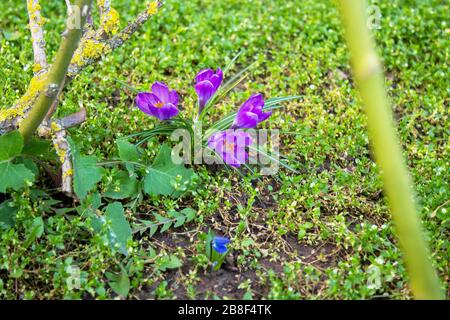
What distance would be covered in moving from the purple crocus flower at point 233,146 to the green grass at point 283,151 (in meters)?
0.14

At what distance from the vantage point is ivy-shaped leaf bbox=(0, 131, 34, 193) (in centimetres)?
241

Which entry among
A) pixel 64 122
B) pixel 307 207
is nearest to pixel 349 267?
pixel 307 207

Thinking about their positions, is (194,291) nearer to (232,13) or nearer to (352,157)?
(352,157)

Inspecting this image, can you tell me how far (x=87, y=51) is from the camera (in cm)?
262

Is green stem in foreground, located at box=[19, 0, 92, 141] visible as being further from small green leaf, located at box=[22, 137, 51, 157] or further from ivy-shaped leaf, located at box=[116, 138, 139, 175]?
ivy-shaped leaf, located at box=[116, 138, 139, 175]

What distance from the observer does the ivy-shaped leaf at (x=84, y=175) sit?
2469 millimetres

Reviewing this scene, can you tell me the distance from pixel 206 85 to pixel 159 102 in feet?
0.74

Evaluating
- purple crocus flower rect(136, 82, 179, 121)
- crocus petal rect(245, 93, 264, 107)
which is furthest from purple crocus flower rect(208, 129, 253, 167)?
purple crocus flower rect(136, 82, 179, 121)

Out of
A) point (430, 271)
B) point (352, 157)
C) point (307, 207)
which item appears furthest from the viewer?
point (352, 157)

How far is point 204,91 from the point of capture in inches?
111

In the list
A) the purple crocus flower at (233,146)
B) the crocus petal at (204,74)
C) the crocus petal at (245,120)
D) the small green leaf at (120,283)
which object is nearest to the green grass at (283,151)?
the small green leaf at (120,283)

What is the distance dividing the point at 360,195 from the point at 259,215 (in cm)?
50

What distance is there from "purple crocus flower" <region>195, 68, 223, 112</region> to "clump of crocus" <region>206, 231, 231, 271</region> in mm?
675

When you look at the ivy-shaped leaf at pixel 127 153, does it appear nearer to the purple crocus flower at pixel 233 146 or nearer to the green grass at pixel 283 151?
the green grass at pixel 283 151
